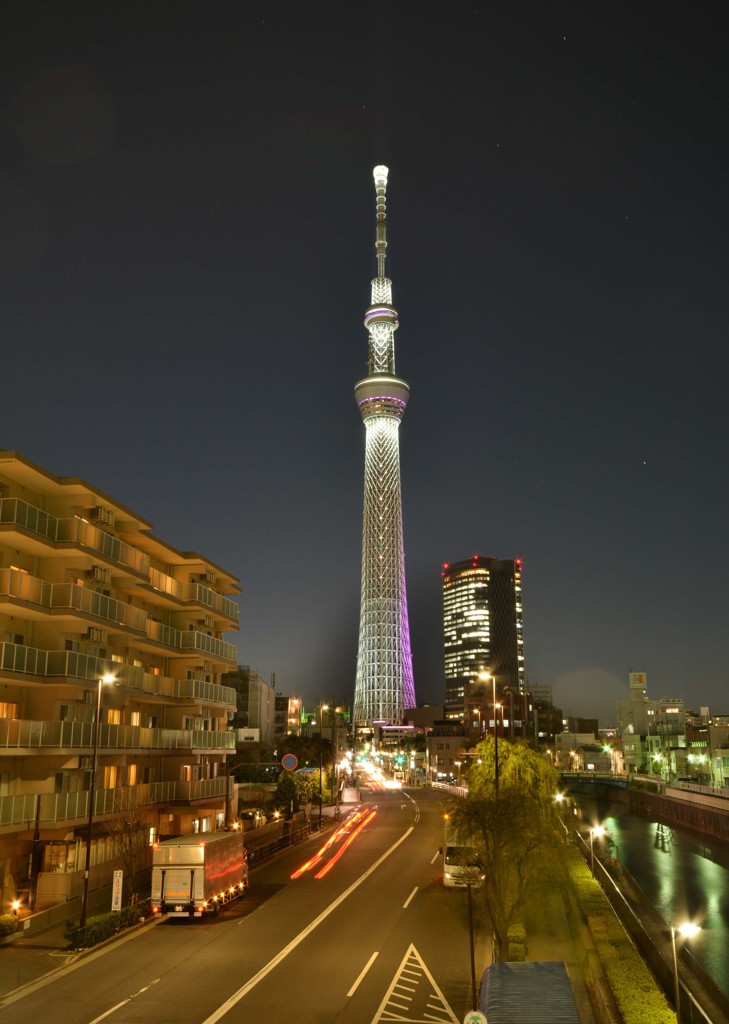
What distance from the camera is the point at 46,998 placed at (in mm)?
20344

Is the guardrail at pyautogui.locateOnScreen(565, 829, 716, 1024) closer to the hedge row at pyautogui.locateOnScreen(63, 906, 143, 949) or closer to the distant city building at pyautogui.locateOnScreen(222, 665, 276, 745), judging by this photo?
the hedge row at pyautogui.locateOnScreen(63, 906, 143, 949)

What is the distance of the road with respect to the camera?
19375 millimetres

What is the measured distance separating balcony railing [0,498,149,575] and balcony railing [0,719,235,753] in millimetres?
6371

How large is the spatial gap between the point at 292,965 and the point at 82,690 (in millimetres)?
13764

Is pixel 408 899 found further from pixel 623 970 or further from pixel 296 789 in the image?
pixel 296 789

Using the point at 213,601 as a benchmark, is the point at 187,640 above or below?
below

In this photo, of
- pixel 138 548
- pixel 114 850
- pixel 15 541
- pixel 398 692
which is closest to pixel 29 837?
pixel 114 850

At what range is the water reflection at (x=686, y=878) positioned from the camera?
40.6m

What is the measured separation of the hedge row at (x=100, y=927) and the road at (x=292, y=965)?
494mm

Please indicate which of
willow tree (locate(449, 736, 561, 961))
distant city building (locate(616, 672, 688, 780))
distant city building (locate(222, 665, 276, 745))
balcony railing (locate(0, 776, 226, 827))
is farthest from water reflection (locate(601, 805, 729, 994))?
distant city building (locate(222, 665, 276, 745))

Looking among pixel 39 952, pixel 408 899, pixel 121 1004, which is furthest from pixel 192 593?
pixel 121 1004

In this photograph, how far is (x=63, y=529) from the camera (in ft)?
107

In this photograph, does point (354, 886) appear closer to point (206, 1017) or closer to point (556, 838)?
point (556, 838)

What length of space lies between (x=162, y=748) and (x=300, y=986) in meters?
21.1
